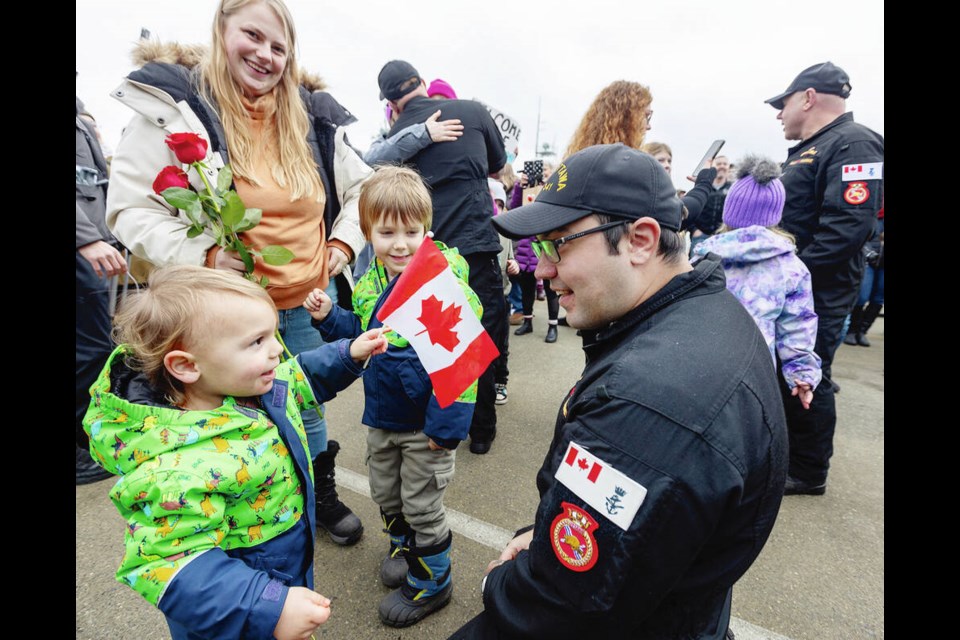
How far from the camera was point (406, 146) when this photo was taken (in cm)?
283

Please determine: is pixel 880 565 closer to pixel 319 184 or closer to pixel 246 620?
pixel 246 620

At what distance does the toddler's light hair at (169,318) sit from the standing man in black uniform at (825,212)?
3.13m

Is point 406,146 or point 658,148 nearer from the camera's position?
point 406,146

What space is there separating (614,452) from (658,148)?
13.6 ft

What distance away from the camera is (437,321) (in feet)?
5.68

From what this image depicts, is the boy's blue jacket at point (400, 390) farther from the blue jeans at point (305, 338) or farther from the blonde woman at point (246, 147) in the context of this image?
the blonde woman at point (246, 147)

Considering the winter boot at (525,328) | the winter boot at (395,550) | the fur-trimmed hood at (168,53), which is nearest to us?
the fur-trimmed hood at (168,53)

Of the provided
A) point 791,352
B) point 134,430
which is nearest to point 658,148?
point 791,352

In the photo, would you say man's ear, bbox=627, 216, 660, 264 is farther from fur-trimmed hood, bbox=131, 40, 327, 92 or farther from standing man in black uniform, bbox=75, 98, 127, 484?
standing man in black uniform, bbox=75, 98, 127, 484

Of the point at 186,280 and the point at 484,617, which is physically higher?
the point at 186,280

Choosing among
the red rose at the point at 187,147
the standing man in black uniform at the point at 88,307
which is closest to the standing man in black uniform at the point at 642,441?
the red rose at the point at 187,147

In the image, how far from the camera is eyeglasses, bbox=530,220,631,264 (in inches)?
48.5

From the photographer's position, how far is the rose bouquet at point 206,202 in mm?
1437

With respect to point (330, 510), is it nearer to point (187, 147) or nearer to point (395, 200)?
point (395, 200)
